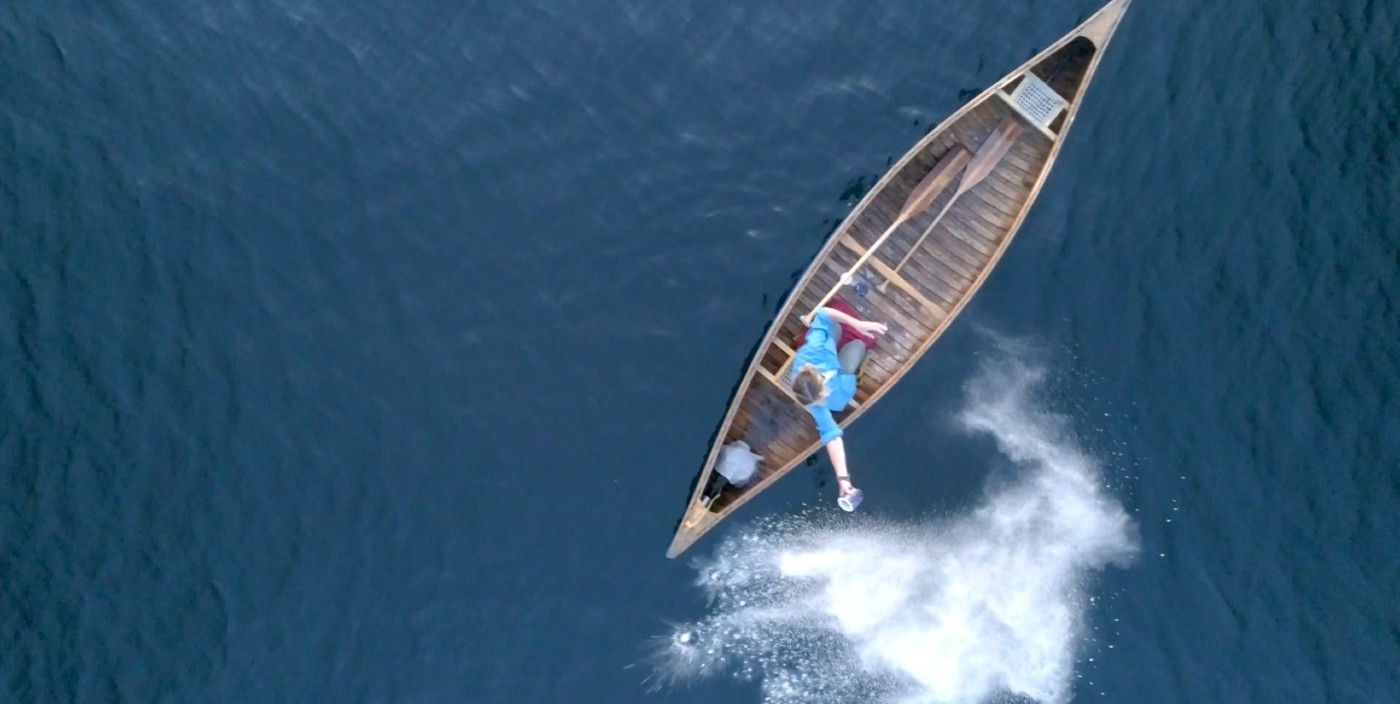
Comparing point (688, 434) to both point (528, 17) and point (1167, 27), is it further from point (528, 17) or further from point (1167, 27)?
point (1167, 27)

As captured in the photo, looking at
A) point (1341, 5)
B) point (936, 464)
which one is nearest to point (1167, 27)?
point (1341, 5)

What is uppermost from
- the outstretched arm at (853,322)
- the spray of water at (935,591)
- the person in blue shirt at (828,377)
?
the outstretched arm at (853,322)

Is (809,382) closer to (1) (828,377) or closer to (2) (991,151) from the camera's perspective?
(1) (828,377)

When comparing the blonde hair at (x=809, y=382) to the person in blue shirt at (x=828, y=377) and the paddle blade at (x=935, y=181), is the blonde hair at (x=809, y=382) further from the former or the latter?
the paddle blade at (x=935, y=181)

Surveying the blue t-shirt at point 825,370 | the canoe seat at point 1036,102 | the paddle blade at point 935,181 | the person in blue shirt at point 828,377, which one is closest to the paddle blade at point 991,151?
the paddle blade at point 935,181

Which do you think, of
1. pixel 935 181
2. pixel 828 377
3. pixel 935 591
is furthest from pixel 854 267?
pixel 935 591

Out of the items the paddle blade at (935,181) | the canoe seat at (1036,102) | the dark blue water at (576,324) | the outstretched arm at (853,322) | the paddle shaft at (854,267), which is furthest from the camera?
the canoe seat at (1036,102)

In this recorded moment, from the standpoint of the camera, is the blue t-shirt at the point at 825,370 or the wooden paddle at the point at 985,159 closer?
the blue t-shirt at the point at 825,370
